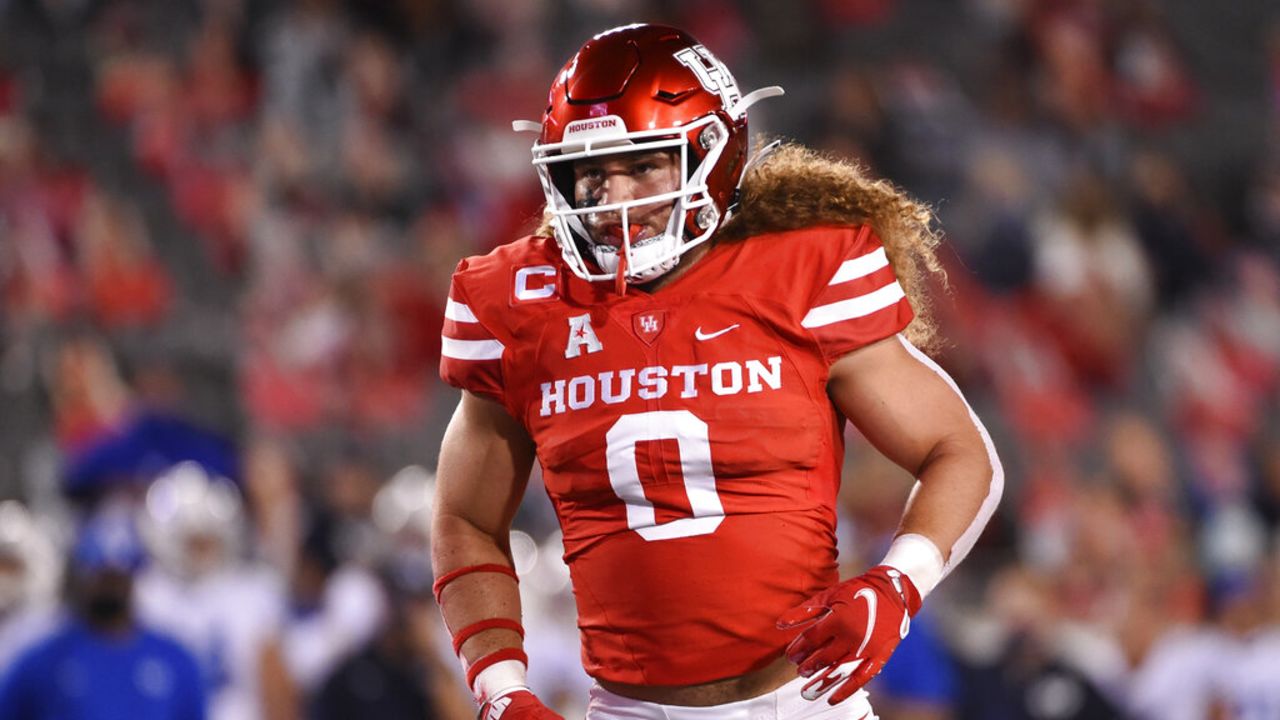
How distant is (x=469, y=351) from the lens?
2.89m

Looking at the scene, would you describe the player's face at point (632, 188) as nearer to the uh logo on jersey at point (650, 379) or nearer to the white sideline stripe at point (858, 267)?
the uh logo on jersey at point (650, 379)

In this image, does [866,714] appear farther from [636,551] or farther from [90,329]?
[90,329]

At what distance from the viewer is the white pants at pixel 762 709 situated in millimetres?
2713

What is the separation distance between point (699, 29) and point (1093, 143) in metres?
2.25

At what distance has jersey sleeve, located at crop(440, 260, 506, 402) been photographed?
2879 millimetres

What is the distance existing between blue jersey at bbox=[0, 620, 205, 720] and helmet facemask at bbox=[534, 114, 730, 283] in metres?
3.12

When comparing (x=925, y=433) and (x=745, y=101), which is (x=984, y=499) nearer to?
(x=925, y=433)

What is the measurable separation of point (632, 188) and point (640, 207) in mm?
31

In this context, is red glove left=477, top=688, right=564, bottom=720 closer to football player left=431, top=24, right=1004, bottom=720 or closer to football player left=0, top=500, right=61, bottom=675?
football player left=431, top=24, right=1004, bottom=720

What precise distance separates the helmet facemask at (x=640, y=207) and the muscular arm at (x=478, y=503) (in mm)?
302

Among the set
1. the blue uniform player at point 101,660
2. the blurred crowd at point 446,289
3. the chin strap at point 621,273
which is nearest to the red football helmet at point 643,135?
the chin strap at point 621,273

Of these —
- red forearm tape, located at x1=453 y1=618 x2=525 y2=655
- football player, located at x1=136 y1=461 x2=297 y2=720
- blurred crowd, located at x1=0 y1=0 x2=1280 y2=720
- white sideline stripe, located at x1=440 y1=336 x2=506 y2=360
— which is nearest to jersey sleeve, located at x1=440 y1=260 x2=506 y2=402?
white sideline stripe, located at x1=440 y1=336 x2=506 y2=360

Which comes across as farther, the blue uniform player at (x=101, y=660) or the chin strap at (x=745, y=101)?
the blue uniform player at (x=101, y=660)

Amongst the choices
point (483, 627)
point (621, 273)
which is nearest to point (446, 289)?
point (483, 627)
